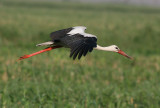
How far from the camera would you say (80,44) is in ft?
14.1

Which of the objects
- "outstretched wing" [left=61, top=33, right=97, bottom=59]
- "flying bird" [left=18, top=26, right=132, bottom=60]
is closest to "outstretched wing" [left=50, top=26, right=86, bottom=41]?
"flying bird" [left=18, top=26, right=132, bottom=60]

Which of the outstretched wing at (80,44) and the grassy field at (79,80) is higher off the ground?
the outstretched wing at (80,44)

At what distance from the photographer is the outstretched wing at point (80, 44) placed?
4.11 meters

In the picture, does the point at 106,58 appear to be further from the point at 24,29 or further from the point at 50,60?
the point at 24,29

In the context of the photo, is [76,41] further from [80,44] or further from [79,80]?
[79,80]

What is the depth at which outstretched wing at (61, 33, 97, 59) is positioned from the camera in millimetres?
4109

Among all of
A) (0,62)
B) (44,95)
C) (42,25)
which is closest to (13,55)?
(0,62)

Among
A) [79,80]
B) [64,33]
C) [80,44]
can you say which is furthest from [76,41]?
[79,80]

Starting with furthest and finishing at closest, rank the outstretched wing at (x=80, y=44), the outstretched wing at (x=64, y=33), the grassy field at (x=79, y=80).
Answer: the grassy field at (x=79, y=80) < the outstretched wing at (x=64, y=33) < the outstretched wing at (x=80, y=44)

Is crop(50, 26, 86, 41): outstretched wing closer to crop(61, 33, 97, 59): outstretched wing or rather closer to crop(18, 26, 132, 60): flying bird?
crop(18, 26, 132, 60): flying bird

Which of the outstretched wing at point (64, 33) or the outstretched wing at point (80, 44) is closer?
the outstretched wing at point (80, 44)

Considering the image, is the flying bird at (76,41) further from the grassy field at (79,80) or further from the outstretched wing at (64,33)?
the grassy field at (79,80)

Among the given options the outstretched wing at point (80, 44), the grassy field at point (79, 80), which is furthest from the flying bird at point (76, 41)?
the grassy field at point (79, 80)

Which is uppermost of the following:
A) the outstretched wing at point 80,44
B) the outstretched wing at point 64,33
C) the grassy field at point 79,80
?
the outstretched wing at point 80,44
